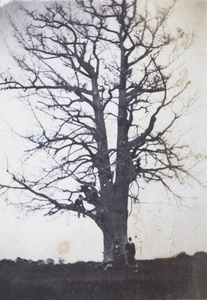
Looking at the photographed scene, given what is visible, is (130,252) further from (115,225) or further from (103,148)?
(103,148)

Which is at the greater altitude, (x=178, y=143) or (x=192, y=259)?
(x=178, y=143)

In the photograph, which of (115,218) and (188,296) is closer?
A: (188,296)

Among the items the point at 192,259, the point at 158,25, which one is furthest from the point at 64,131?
the point at 192,259

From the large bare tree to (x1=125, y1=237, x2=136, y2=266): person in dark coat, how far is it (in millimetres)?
107

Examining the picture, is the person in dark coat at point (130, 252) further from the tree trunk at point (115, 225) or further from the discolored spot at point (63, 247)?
the discolored spot at point (63, 247)

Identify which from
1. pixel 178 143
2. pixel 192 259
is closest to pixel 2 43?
pixel 178 143

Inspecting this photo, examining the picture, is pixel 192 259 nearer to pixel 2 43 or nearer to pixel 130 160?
pixel 130 160

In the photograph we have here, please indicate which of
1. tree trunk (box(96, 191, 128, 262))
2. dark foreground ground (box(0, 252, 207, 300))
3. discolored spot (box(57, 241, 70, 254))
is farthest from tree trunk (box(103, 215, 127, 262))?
discolored spot (box(57, 241, 70, 254))

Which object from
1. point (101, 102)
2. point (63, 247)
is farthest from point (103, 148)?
point (63, 247)

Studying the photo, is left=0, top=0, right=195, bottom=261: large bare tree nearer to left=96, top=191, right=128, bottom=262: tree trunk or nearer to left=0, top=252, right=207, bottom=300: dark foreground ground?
left=96, top=191, right=128, bottom=262: tree trunk

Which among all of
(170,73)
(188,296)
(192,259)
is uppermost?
(170,73)

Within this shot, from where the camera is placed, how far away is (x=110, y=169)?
4176 mm

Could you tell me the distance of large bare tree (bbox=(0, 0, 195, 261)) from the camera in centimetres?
402

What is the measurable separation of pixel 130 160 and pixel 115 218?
646 mm
